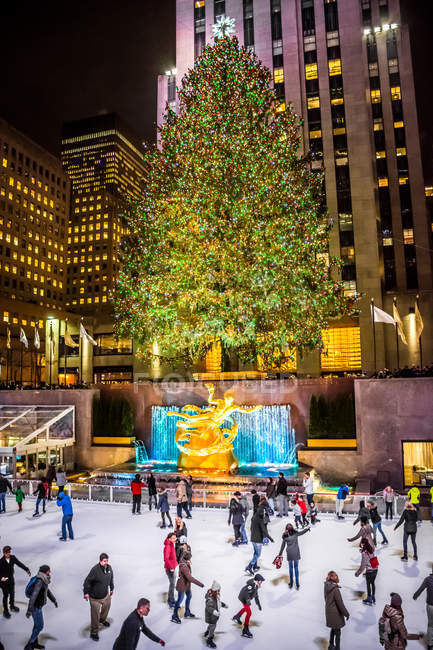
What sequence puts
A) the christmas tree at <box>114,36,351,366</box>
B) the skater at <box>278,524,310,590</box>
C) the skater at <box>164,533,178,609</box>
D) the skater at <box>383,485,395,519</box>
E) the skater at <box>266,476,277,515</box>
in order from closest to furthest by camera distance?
the skater at <box>164,533,178,609</box>, the skater at <box>278,524,310,590</box>, the skater at <box>383,485,395,519</box>, the skater at <box>266,476,277,515</box>, the christmas tree at <box>114,36,351,366</box>

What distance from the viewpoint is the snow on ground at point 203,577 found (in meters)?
8.52

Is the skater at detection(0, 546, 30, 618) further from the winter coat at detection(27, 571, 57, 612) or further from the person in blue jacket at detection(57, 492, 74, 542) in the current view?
the person in blue jacket at detection(57, 492, 74, 542)

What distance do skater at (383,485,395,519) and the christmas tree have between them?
12889mm

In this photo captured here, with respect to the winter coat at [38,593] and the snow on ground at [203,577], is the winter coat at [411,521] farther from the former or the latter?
the winter coat at [38,593]

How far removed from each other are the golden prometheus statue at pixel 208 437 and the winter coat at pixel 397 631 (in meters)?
16.8

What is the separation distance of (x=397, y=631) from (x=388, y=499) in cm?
898

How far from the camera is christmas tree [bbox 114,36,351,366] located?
26922 millimetres

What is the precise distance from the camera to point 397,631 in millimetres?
6668

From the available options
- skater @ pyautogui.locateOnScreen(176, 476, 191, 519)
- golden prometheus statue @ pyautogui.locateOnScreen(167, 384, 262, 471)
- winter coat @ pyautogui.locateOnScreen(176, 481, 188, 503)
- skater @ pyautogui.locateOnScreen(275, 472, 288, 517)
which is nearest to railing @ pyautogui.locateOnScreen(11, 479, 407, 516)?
skater @ pyautogui.locateOnScreen(275, 472, 288, 517)

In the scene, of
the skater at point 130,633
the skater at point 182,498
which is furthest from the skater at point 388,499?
the skater at point 130,633

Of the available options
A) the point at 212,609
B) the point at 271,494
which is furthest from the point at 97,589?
the point at 271,494

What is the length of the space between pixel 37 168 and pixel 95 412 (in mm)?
93927

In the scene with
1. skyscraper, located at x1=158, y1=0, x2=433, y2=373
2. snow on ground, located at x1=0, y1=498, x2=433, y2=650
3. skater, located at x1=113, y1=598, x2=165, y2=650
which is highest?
skyscraper, located at x1=158, y1=0, x2=433, y2=373

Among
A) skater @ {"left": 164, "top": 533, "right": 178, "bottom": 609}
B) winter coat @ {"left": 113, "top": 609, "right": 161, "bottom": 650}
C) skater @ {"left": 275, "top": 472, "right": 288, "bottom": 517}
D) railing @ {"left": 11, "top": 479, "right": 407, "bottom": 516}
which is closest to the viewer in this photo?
winter coat @ {"left": 113, "top": 609, "right": 161, "bottom": 650}
